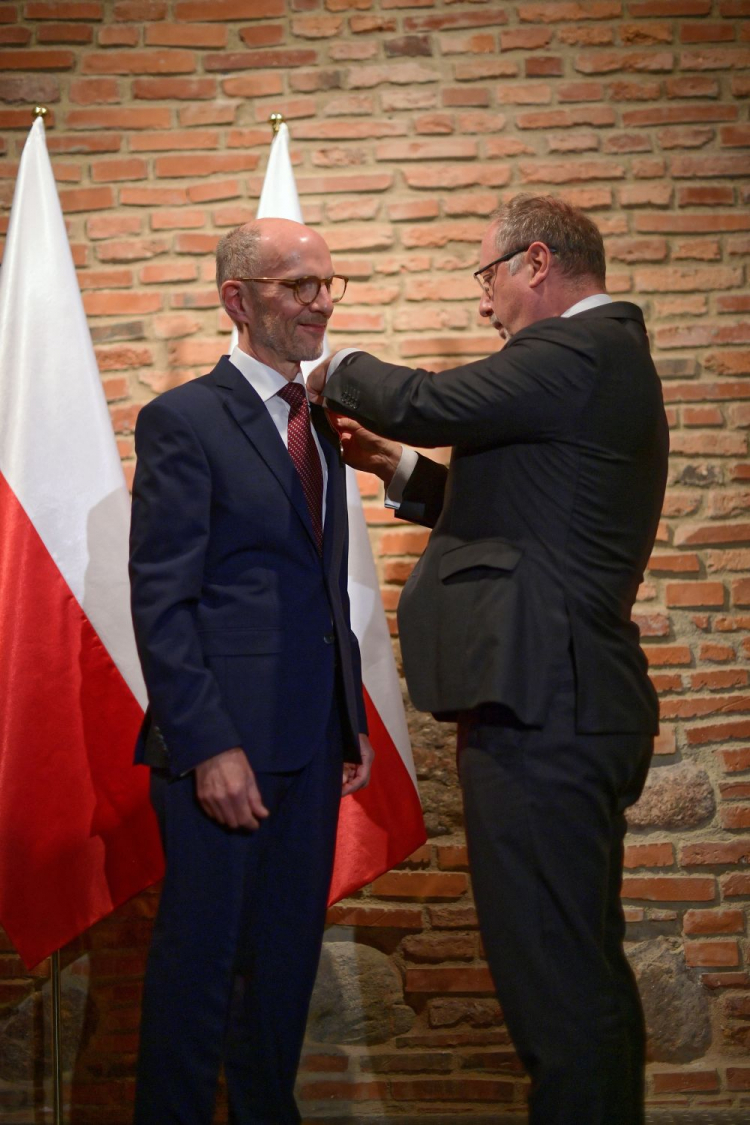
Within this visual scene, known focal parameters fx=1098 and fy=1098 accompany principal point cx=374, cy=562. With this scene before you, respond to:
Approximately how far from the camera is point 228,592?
1.77 meters

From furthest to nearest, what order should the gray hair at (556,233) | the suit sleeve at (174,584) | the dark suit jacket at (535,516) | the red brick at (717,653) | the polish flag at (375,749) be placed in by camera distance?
the red brick at (717,653), the polish flag at (375,749), the gray hair at (556,233), the dark suit jacket at (535,516), the suit sleeve at (174,584)

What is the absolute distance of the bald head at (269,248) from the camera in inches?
76.4

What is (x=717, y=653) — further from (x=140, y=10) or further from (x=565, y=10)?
(x=140, y=10)

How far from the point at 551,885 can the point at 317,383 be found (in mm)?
976

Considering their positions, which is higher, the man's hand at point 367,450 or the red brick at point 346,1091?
the man's hand at point 367,450

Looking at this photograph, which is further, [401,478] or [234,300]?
[401,478]

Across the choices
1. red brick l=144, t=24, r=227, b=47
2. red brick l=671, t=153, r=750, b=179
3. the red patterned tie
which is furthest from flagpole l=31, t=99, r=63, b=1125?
red brick l=671, t=153, r=750, b=179

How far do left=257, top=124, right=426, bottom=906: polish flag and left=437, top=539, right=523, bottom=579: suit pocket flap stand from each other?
0.66 metres

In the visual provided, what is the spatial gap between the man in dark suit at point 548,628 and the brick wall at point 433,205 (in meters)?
0.85

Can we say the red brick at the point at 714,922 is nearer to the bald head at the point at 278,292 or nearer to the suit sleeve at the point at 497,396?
the suit sleeve at the point at 497,396

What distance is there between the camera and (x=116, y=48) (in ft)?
9.65

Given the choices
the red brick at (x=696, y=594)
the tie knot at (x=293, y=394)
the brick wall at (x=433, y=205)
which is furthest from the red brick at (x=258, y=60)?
the red brick at (x=696, y=594)

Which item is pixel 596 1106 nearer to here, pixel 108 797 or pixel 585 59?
pixel 108 797

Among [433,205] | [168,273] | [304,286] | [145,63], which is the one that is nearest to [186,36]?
[145,63]
